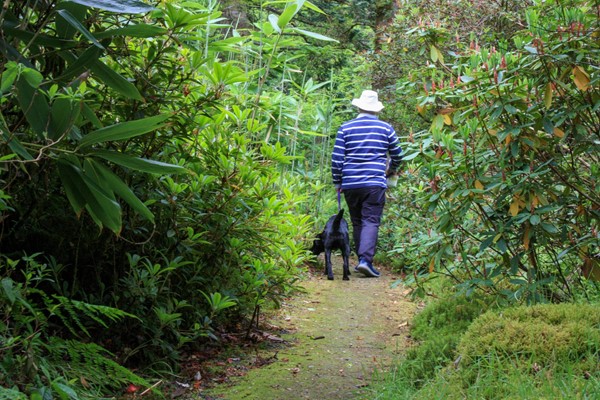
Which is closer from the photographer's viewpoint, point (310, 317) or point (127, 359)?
point (127, 359)

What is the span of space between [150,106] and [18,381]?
1469 millimetres

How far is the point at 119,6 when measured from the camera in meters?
2.05

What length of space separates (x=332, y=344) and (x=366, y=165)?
380 centimetres

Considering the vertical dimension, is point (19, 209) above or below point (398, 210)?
above

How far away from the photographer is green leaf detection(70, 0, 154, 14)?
79.2 inches

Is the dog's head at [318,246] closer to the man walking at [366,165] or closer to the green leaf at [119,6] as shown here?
the man walking at [366,165]

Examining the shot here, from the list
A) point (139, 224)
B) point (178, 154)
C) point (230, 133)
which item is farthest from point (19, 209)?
point (230, 133)

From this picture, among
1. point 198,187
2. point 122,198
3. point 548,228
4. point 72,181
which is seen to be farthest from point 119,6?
point 548,228

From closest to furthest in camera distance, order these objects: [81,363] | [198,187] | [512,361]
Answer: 1. [81,363]
2. [512,361]
3. [198,187]

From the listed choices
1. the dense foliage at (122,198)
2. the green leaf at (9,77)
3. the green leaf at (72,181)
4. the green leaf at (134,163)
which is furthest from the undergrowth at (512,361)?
the green leaf at (9,77)

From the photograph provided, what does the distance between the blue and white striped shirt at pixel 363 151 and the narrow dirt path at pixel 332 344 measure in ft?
4.69

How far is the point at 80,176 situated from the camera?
7.00ft

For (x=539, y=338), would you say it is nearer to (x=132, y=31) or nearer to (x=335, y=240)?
(x=132, y=31)

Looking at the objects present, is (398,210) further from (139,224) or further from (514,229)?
(139,224)
